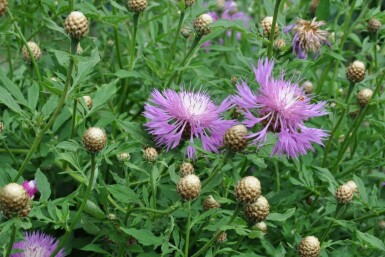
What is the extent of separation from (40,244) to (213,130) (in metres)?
0.68

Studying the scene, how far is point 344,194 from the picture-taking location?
2.00m

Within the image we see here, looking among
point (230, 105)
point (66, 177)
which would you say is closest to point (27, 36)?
point (66, 177)

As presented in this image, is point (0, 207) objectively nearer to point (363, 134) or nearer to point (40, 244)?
point (40, 244)

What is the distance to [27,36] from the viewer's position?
277 cm

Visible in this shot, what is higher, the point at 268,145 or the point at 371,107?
the point at 268,145

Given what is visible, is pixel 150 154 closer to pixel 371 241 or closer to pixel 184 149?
pixel 184 149

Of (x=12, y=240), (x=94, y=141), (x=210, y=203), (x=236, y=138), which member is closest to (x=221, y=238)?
(x=210, y=203)

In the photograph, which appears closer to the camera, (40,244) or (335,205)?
(40,244)

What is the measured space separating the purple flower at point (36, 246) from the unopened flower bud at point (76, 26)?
655mm

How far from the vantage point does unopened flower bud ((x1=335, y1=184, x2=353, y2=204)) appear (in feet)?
6.56

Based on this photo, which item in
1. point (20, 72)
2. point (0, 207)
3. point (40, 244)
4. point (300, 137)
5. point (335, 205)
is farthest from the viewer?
point (20, 72)

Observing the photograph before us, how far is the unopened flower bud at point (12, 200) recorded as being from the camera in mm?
1522

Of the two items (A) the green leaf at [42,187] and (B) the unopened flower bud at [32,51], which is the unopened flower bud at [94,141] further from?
(B) the unopened flower bud at [32,51]

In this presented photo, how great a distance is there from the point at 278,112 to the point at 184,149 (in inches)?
11.4
